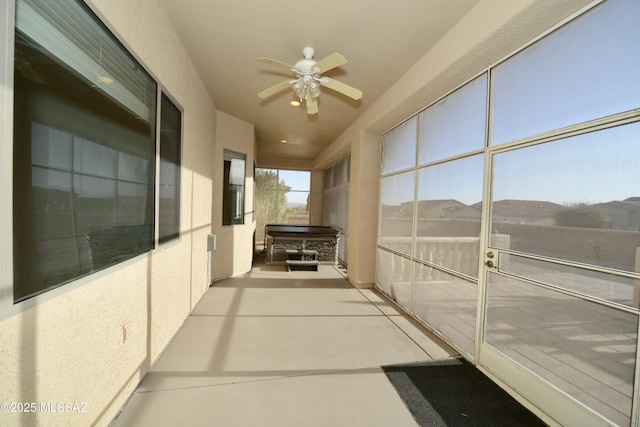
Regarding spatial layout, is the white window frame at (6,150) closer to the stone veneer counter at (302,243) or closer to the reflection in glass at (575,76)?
the reflection in glass at (575,76)

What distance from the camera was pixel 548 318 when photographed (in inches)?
70.7

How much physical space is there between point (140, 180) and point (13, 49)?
3.59ft

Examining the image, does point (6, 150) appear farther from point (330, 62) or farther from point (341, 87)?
point (341, 87)

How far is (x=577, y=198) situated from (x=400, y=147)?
8.26ft

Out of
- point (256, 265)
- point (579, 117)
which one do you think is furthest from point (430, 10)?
point (256, 265)

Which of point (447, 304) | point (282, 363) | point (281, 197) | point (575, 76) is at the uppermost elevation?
point (575, 76)

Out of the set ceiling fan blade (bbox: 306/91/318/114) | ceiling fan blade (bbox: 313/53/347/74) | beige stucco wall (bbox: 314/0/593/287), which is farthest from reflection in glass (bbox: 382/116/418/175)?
ceiling fan blade (bbox: 313/53/347/74)

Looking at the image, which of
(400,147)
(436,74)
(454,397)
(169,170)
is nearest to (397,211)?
(400,147)

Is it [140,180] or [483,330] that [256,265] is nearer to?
[140,180]

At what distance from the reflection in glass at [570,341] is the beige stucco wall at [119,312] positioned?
281 cm

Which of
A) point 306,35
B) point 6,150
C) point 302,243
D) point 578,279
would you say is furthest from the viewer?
point 302,243

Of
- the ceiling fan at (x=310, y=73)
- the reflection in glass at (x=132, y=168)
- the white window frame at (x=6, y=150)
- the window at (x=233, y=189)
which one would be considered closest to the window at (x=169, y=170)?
the reflection in glass at (x=132, y=168)

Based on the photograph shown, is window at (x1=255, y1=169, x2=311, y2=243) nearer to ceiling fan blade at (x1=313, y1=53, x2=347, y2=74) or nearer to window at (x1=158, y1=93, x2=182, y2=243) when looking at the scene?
window at (x1=158, y1=93, x2=182, y2=243)

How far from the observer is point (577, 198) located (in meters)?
1.65
